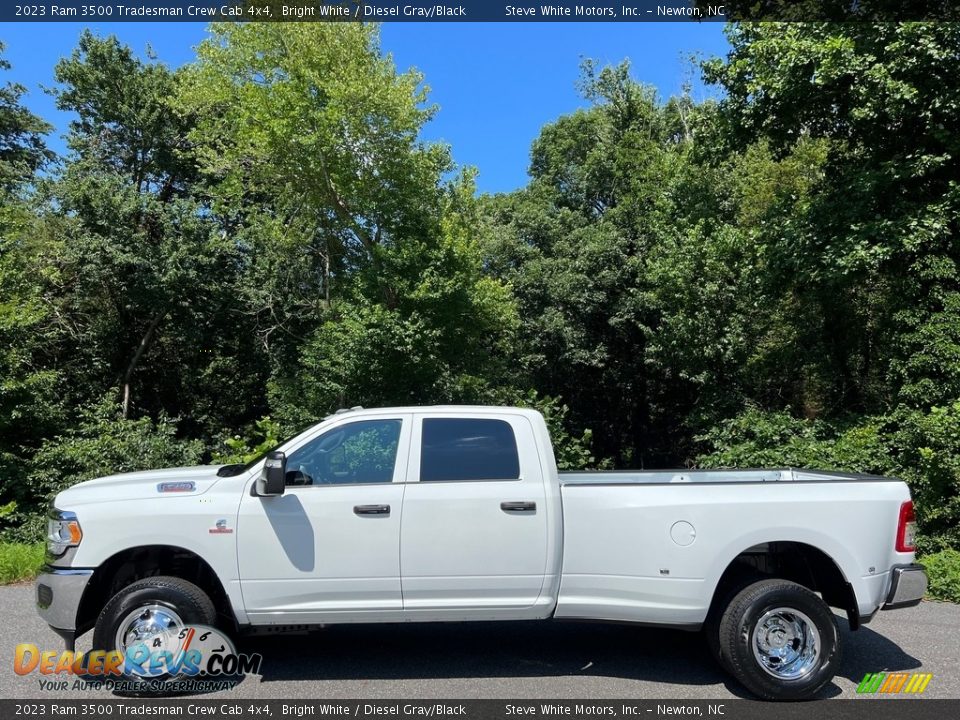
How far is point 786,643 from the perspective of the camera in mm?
4906

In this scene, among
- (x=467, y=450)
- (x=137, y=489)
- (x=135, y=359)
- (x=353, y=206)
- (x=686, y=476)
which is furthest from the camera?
(x=135, y=359)

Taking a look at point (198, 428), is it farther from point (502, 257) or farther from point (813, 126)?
point (813, 126)

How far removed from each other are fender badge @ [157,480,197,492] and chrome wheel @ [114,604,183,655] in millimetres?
766

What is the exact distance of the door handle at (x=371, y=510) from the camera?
16.3 feet

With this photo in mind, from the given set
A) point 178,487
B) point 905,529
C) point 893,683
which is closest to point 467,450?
point 178,487

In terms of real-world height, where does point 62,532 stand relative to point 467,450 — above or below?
below

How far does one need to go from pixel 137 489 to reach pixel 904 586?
5.28 meters

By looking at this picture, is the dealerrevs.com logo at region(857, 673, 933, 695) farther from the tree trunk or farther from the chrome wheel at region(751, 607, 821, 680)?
the tree trunk

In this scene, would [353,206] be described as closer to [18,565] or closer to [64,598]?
[18,565]

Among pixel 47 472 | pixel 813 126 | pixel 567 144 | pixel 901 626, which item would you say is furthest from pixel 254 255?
pixel 901 626

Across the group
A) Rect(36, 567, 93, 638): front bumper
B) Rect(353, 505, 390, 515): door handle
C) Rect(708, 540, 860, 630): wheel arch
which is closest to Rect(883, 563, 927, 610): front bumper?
Rect(708, 540, 860, 630): wheel arch

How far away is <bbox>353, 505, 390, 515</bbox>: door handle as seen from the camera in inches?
195

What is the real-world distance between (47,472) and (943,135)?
16305 millimetres

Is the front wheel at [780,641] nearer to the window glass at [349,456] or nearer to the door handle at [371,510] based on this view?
the door handle at [371,510]
